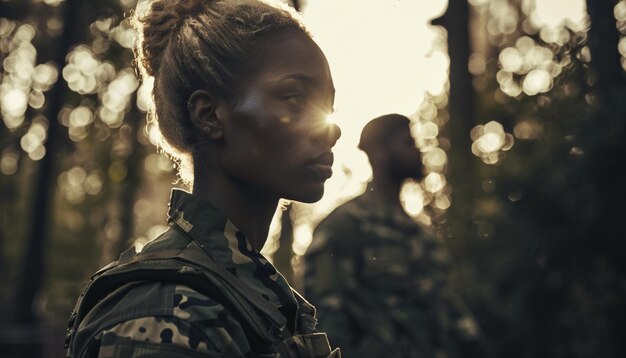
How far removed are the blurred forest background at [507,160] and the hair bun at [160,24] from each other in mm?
232

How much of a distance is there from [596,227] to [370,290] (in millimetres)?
1970

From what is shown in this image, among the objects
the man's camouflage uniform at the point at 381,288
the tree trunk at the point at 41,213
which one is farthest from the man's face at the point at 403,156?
the tree trunk at the point at 41,213

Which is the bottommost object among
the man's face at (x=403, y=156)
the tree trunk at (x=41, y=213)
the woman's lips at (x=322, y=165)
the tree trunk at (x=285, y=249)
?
the tree trunk at (x=285, y=249)

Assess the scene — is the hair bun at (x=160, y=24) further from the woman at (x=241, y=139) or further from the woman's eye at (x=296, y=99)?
the woman's eye at (x=296, y=99)

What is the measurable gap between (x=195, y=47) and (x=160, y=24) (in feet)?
0.66

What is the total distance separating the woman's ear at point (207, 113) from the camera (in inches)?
88.7

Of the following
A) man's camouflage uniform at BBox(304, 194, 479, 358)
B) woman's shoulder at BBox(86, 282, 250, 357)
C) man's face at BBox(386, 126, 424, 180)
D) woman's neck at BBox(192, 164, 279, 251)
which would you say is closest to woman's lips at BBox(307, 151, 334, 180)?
woman's neck at BBox(192, 164, 279, 251)

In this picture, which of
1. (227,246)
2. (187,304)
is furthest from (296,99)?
(187,304)

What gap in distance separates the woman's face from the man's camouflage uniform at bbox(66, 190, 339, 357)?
0.17 meters

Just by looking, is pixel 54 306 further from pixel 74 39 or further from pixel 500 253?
pixel 500 253

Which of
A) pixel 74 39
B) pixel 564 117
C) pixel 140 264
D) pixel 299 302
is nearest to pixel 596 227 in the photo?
pixel 564 117

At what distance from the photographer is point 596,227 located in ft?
20.5

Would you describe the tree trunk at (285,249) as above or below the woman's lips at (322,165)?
below

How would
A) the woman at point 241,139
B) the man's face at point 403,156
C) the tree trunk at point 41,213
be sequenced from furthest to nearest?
the tree trunk at point 41,213, the man's face at point 403,156, the woman at point 241,139
